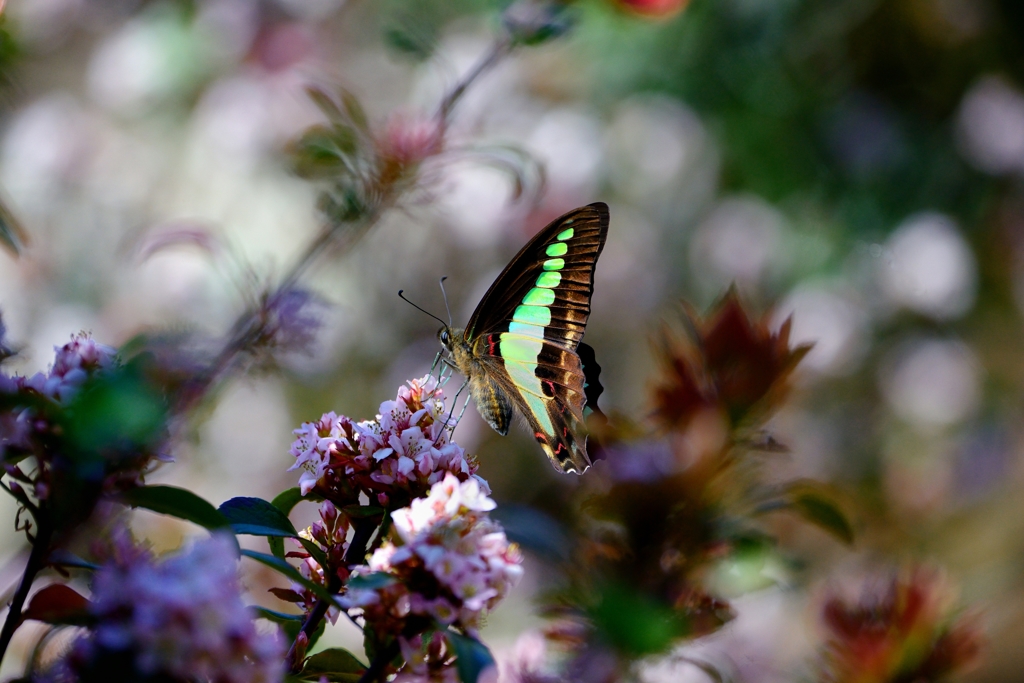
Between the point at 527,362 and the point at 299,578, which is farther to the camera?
the point at 527,362

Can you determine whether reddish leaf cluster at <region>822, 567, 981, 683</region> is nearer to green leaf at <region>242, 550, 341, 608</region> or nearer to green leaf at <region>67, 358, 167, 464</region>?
green leaf at <region>242, 550, 341, 608</region>

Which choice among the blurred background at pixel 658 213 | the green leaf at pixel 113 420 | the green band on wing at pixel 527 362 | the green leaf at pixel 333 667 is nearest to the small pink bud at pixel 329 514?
the green leaf at pixel 333 667

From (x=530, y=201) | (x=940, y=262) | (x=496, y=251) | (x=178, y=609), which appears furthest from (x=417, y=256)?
(x=178, y=609)

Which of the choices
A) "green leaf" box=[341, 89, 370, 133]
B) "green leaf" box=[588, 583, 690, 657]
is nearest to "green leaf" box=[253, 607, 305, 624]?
"green leaf" box=[588, 583, 690, 657]

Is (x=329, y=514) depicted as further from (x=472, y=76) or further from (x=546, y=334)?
(x=472, y=76)

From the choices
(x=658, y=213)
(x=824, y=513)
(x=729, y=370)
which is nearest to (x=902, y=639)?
(x=824, y=513)

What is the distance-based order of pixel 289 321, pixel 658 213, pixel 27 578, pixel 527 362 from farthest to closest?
pixel 658 213, pixel 527 362, pixel 289 321, pixel 27 578

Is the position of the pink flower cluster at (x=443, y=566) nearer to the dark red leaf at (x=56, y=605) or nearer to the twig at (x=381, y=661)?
the twig at (x=381, y=661)

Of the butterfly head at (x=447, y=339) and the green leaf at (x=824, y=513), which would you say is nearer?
the green leaf at (x=824, y=513)
